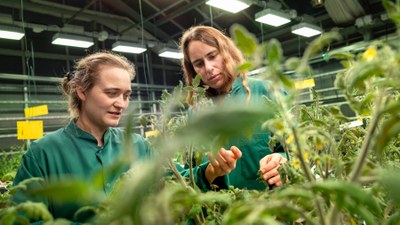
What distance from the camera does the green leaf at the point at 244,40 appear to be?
33 cm

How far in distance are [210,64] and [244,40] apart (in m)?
1.23

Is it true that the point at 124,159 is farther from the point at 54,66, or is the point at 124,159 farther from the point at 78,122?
the point at 54,66

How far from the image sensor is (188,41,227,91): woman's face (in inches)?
60.9

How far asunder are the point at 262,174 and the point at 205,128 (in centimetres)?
65

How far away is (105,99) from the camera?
1482mm

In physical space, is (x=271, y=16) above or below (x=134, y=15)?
below

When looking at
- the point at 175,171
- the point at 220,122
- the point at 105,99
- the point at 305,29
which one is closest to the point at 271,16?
the point at 305,29

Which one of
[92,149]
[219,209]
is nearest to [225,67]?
[92,149]

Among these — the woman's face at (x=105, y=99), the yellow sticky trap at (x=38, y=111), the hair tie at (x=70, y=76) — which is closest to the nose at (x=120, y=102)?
the woman's face at (x=105, y=99)

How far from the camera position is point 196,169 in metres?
0.93

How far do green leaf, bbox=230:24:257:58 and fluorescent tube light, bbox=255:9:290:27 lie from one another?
492 centimetres

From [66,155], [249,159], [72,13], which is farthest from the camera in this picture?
[72,13]

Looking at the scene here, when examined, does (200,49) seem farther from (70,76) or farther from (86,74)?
(70,76)

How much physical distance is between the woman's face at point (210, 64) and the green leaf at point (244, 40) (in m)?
1.20
